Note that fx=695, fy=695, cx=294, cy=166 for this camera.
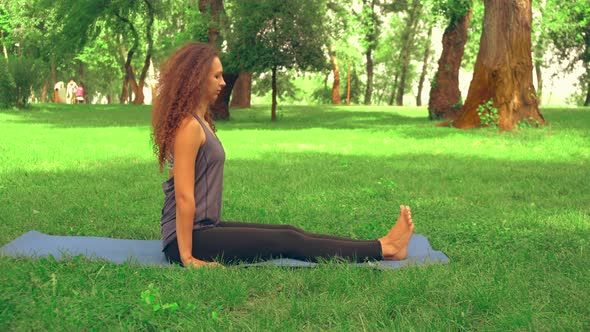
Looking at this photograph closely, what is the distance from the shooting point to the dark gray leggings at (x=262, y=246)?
486cm

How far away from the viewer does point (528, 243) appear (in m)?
5.72

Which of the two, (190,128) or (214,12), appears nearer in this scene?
(190,128)

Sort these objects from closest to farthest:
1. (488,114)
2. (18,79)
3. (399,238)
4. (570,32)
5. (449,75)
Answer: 1. (399,238)
2. (488,114)
3. (449,75)
4. (18,79)
5. (570,32)

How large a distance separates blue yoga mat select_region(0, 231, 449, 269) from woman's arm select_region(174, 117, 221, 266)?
39 cm

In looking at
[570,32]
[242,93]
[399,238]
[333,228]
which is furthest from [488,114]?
[570,32]

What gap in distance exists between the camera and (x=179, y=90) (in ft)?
15.8

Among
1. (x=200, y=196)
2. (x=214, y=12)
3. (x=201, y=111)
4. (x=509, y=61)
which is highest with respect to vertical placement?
(x=214, y=12)

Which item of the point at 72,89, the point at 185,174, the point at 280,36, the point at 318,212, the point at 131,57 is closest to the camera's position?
the point at 185,174

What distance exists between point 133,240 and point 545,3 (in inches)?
1132

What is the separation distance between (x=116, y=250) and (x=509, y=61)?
41.2 feet

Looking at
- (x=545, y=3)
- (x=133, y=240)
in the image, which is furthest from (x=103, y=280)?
(x=545, y=3)

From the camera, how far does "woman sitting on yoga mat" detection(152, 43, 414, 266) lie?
4.71 meters

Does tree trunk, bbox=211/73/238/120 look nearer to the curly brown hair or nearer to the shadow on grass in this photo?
the shadow on grass

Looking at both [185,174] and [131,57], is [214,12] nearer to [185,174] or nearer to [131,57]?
[185,174]
